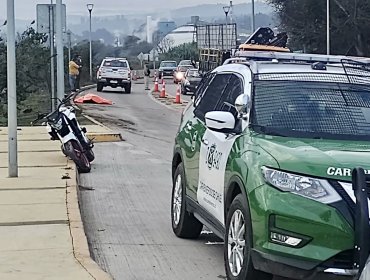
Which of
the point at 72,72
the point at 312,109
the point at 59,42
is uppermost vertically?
the point at 59,42

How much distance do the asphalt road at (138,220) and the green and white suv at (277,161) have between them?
0.32 meters

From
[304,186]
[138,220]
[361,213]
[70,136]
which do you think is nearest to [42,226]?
[138,220]

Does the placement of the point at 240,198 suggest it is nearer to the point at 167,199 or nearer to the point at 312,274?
the point at 312,274

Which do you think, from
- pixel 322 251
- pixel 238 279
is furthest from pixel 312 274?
pixel 238 279

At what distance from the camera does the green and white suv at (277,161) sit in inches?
242

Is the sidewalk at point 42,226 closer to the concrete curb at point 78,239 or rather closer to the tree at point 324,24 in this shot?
the concrete curb at point 78,239

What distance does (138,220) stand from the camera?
34.4ft

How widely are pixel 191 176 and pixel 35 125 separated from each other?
14.7 meters

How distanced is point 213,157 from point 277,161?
1500 millimetres

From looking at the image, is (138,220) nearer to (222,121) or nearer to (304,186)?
(222,121)

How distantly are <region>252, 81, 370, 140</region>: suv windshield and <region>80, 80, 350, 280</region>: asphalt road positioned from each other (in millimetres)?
1317

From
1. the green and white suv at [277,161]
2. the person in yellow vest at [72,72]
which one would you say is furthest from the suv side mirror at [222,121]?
→ the person in yellow vest at [72,72]

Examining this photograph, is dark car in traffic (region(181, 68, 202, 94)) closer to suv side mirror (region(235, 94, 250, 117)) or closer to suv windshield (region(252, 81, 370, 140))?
suv windshield (region(252, 81, 370, 140))

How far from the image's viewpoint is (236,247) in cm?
702
